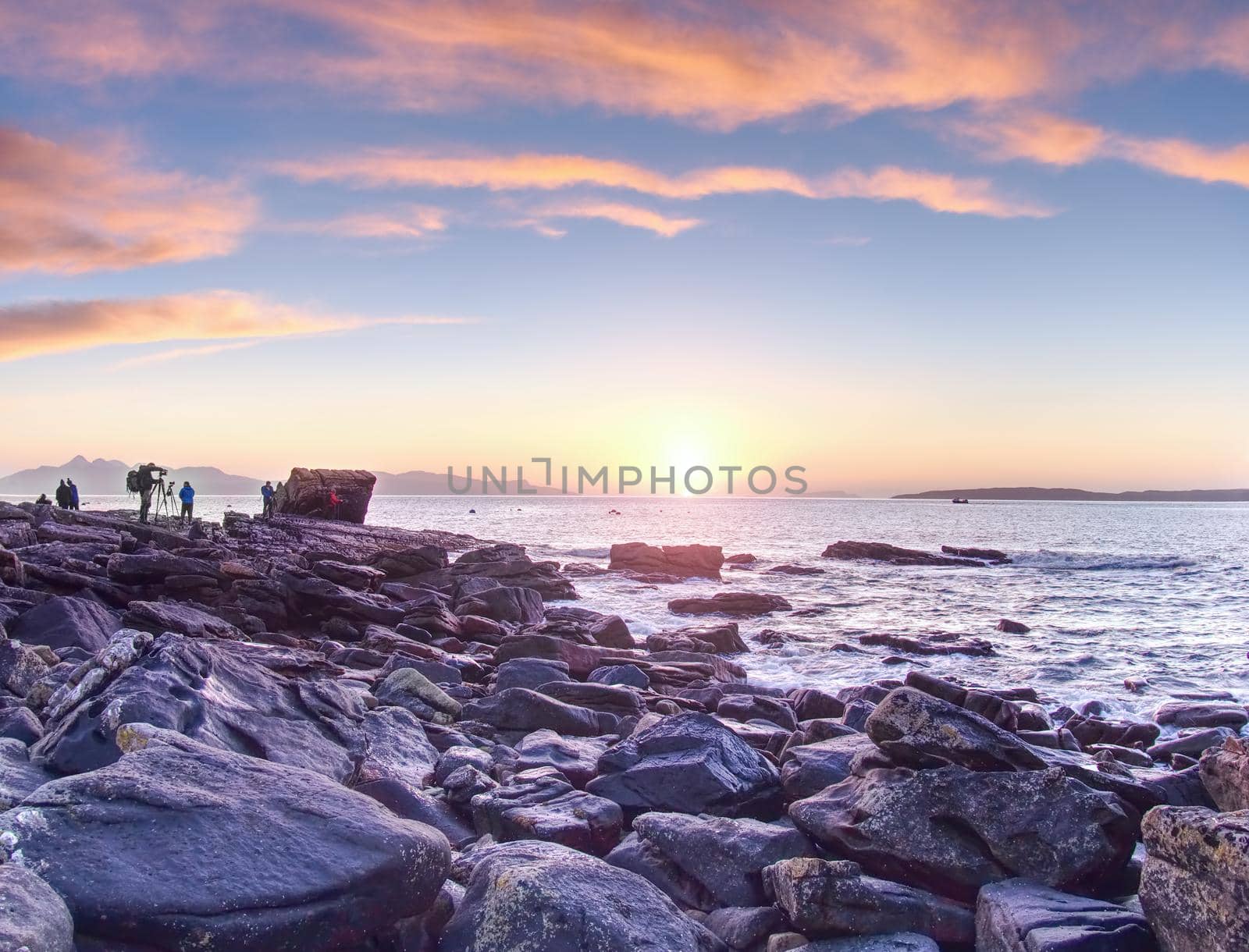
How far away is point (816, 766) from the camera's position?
8852mm

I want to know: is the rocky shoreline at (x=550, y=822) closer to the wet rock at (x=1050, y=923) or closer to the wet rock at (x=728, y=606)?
the wet rock at (x=1050, y=923)

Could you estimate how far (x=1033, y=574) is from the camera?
52.3 metres

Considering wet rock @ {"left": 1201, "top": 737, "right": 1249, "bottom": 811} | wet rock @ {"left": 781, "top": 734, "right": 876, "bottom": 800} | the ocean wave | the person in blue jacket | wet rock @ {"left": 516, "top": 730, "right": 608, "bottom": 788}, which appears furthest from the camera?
the ocean wave

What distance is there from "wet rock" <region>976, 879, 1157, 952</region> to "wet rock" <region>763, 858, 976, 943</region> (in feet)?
0.72

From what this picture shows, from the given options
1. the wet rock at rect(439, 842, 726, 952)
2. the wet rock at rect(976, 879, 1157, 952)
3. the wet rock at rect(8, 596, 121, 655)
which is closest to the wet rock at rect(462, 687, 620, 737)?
the wet rock at rect(439, 842, 726, 952)

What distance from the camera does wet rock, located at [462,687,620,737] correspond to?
12172 mm

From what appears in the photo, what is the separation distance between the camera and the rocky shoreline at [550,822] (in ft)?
15.7

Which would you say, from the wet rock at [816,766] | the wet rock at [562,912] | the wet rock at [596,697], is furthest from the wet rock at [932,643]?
the wet rock at [562,912]

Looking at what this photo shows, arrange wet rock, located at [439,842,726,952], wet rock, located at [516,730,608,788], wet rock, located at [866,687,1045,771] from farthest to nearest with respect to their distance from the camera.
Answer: wet rock, located at [516,730,608,788]
wet rock, located at [866,687,1045,771]
wet rock, located at [439,842,726,952]

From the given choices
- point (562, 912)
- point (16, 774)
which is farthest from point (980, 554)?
point (16, 774)

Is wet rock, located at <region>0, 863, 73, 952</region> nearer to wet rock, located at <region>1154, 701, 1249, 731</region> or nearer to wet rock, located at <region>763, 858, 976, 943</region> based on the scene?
wet rock, located at <region>763, 858, 976, 943</region>

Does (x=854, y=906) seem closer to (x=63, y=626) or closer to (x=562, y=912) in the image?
(x=562, y=912)

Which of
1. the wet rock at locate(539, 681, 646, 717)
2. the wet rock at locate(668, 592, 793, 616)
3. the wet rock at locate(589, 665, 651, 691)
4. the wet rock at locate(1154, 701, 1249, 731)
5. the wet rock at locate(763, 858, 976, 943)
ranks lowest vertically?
the wet rock at locate(668, 592, 793, 616)

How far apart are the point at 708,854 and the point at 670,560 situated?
4467 cm
